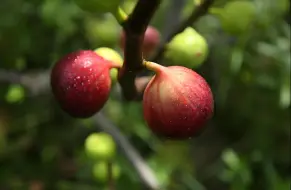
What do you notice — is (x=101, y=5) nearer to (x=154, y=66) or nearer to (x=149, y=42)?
(x=154, y=66)

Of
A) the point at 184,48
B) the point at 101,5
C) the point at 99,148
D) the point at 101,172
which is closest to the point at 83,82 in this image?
the point at 101,5

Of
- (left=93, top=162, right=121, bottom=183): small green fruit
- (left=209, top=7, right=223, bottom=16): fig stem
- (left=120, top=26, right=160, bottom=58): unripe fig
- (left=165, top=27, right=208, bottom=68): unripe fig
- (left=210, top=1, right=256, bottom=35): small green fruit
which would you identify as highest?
(left=209, top=7, right=223, bottom=16): fig stem

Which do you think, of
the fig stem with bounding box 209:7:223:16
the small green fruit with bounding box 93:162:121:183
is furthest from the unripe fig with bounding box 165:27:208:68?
the small green fruit with bounding box 93:162:121:183

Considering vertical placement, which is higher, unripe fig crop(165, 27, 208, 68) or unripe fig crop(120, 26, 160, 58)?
unripe fig crop(165, 27, 208, 68)

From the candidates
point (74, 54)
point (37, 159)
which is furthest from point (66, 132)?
point (74, 54)

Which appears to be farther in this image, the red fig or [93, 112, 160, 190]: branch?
[93, 112, 160, 190]: branch

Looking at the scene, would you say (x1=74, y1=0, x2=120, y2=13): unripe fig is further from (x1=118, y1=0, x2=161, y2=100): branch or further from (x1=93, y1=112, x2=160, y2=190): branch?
(x1=93, y1=112, x2=160, y2=190): branch

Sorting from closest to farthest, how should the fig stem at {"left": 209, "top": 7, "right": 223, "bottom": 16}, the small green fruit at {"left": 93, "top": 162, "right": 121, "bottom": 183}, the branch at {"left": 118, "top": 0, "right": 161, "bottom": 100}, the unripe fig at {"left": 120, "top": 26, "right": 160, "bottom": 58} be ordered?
the branch at {"left": 118, "top": 0, "right": 161, "bottom": 100}
the fig stem at {"left": 209, "top": 7, "right": 223, "bottom": 16}
the unripe fig at {"left": 120, "top": 26, "right": 160, "bottom": 58}
the small green fruit at {"left": 93, "top": 162, "right": 121, "bottom": 183}
